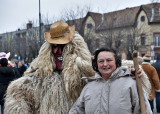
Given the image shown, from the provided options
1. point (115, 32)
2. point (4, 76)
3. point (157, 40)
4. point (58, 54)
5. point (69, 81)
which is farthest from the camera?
point (157, 40)

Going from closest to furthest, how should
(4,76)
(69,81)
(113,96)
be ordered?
(113,96) → (69,81) → (4,76)

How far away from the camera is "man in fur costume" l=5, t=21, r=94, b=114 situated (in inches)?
102

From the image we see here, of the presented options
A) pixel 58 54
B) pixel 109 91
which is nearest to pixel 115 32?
pixel 58 54

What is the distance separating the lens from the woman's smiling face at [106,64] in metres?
2.26

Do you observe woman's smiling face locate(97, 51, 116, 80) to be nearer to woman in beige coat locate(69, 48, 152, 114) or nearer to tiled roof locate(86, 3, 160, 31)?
woman in beige coat locate(69, 48, 152, 114)

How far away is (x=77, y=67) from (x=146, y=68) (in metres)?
4.29

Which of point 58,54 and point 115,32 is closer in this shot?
point 58,54

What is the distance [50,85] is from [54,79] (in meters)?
0.08

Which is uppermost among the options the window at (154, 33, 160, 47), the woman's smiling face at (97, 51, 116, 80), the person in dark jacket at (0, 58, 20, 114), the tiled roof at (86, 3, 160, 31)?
the tiled roof at (86, 3, 160, 31)

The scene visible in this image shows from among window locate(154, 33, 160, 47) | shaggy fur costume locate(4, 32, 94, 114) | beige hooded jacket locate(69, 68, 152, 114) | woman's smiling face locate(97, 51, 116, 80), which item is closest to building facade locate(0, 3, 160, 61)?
window locate(154, 33, 160, 47)

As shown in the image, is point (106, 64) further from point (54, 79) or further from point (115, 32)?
point (115, 32)

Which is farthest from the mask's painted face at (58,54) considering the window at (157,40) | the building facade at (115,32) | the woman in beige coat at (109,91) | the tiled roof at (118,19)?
the window at (157,40)

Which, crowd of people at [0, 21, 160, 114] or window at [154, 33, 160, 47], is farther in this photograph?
window at [154, 33, 160, 47]

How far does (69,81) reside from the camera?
260cm
